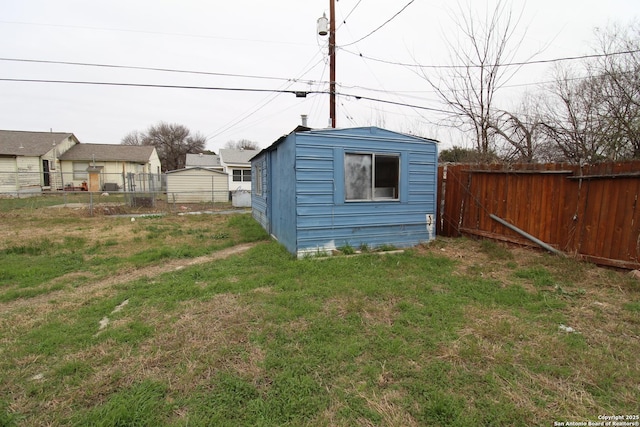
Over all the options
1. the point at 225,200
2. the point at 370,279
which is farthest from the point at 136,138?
the point at 370,279

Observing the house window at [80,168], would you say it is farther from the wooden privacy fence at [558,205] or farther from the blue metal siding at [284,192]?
the wooden privacy fence at [558,205]

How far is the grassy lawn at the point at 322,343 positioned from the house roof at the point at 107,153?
2662cm

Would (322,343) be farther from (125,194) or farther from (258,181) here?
(125,194)

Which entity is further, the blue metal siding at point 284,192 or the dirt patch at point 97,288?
the blue metal siding at point 284,192

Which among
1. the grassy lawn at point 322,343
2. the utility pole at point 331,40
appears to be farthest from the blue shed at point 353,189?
the utility pole at point 331,40

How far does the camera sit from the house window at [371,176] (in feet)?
20.5

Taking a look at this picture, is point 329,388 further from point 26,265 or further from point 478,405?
point 26,265

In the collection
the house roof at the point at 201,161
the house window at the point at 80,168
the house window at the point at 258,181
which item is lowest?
the house window at the point at 258,181

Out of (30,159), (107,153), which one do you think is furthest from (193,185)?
(107,153)

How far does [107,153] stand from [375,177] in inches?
1222

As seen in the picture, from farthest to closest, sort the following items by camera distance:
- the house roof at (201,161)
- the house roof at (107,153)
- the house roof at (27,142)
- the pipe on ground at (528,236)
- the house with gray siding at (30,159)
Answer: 1. the house roof at (201,161)
2. the house roof at (107,153)
3. the house roof at (27,142)
4. the house with gray siding at (30,159)
5. the pipe on ground at (528,236)

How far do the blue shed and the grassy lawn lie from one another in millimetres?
855

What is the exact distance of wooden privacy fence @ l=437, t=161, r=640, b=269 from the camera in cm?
472

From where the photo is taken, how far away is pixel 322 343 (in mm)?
2912
